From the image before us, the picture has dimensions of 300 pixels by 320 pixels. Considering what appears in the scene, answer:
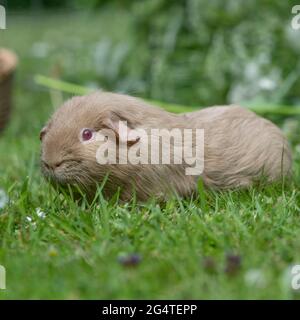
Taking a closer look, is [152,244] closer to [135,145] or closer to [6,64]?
[135,145]

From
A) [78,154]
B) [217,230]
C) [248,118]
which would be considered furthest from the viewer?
[248,118]

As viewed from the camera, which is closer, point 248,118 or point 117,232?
point 117,232

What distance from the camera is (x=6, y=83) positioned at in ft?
18.3

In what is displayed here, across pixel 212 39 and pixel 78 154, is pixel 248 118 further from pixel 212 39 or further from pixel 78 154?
pixel 212 39

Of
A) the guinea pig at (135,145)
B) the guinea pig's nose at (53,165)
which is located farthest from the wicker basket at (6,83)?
the guinea pig's nose at (53,165)

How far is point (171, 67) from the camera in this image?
6219 millimetres

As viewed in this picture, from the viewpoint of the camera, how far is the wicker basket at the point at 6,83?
553 centimetres

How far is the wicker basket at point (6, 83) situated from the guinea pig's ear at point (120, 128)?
99.6 inches

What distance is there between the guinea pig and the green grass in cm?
9
